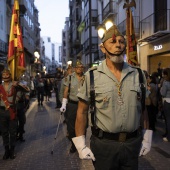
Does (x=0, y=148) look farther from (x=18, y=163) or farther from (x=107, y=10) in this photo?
(x=107, y=10)

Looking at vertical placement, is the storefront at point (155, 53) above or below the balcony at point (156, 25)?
below

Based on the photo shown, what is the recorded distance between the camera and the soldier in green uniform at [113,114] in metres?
3.27

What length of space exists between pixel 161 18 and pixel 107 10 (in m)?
12.9

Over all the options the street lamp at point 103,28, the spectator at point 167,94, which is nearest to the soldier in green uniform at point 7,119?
the spectator at point 167,94

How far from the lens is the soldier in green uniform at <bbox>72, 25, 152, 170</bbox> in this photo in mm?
3266

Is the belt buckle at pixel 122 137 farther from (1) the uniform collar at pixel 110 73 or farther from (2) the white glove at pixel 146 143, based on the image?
(1) the uniform collar at pixel 110 73

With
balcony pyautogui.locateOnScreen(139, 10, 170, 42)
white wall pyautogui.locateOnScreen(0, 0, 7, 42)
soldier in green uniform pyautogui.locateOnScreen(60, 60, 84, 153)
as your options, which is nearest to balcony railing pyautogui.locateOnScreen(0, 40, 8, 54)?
white wall pyautogui.locateOnScreen(0, 0, 7, 42)

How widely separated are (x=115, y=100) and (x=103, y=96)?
126mm

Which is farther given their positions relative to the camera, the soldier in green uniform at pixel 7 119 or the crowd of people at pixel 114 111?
the soldier in green uniform at pixel 7 119

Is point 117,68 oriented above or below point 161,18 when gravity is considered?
below

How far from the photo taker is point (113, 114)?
10.6 feet

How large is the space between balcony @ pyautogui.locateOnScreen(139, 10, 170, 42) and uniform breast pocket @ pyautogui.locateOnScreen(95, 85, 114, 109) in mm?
13328

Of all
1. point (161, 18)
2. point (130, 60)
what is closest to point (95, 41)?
point (161, 18)

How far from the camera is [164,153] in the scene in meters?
7.25
